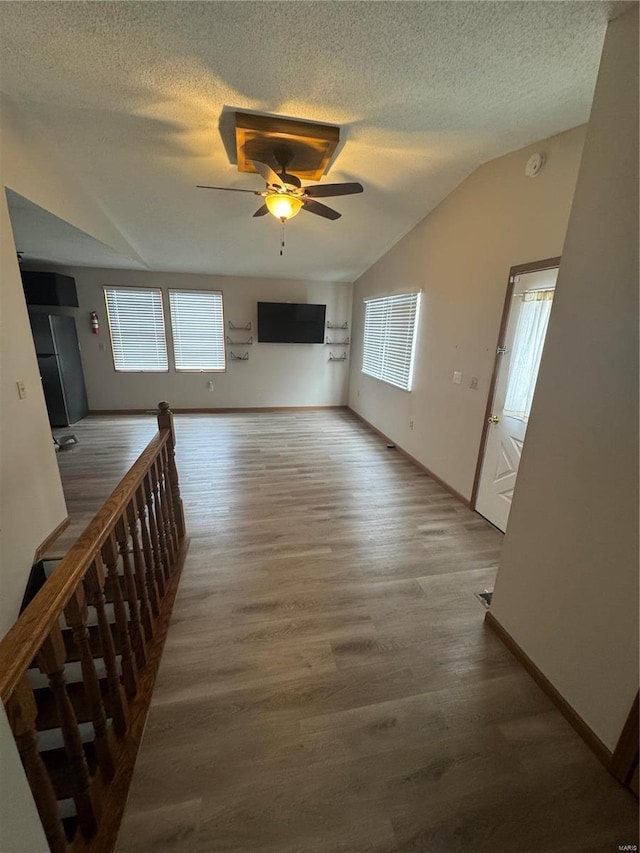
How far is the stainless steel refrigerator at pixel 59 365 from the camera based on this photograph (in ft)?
14.6

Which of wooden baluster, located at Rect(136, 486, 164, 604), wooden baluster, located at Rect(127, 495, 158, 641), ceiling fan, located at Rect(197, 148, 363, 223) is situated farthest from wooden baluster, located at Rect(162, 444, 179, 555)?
ceiling fan, located at Rect(197, 148, 363, 223)

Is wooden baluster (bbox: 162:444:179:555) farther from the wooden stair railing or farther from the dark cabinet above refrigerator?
the dark cabinet above refrigerator

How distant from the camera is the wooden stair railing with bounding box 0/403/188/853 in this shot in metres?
0.77

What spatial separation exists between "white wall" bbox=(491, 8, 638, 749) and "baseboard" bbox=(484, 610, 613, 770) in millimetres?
30

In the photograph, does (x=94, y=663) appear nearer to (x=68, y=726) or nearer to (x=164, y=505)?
(x=68, y=726)

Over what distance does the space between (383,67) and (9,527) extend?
10.6 ft

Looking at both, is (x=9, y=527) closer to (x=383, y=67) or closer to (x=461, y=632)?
(x=461, y=632)

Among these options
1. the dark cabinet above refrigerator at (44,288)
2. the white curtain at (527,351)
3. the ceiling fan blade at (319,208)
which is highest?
the ceiling fan blade at (319,208)

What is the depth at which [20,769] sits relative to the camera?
0.64 metres

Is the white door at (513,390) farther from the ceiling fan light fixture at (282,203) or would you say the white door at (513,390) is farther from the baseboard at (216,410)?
the baseboard at (216,410)

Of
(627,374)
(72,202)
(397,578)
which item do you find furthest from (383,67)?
(397,578)

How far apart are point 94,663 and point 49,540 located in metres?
1.34

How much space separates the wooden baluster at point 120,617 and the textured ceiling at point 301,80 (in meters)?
2.18

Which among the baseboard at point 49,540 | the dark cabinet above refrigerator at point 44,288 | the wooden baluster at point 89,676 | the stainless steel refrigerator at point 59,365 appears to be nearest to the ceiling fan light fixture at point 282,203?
the wooden baluster at point 89,676
